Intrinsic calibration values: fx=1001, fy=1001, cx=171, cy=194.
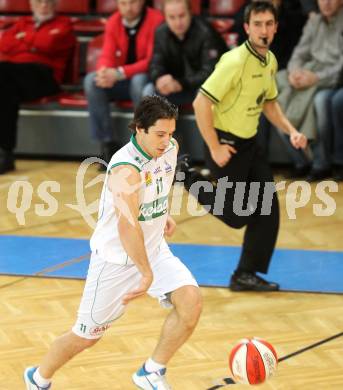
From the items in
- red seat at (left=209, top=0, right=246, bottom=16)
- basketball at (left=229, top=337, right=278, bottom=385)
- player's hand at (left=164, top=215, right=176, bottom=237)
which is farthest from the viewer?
red seat at (left=209, top=0, right=246, bottom=16)

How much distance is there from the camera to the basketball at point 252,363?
5137 millimetres

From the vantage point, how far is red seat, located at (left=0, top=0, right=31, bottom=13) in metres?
12.6

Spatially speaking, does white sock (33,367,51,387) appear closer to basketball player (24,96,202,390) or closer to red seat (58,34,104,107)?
basketball player (24,96,202,390)

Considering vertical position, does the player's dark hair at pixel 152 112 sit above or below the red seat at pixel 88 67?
above

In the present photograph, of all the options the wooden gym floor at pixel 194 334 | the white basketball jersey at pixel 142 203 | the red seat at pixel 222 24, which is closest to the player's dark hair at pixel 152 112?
the white basketball jersey at pixel 142 203

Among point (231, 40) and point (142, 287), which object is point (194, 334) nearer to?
point (142, 287)

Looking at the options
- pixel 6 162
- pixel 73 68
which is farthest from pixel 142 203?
pixel 73 68

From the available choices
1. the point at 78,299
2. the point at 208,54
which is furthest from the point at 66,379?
the point at 208,54

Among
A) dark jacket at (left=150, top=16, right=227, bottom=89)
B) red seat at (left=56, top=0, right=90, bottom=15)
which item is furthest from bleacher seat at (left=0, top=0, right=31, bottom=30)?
dark jacket at (left=150, top=16, right=227, bottom=89)

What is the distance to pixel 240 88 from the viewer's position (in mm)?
6820

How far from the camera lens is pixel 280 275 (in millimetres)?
7578

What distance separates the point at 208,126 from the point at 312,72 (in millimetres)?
4034

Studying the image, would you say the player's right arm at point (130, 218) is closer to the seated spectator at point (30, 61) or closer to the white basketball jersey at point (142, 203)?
the white basketball jersey at point (142, 203)

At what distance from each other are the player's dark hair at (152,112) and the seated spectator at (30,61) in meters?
6.10
